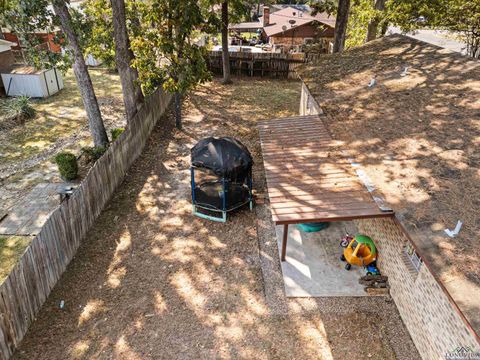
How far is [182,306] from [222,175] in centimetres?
401

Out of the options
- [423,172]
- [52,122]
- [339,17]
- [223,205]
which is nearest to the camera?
[423,172]

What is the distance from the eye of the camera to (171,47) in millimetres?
14867

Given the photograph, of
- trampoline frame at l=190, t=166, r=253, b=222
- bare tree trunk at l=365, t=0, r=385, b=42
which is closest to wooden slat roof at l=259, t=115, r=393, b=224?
trampoline frame at l=190, t=166, r=253, b=222

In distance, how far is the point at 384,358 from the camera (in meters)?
7.00

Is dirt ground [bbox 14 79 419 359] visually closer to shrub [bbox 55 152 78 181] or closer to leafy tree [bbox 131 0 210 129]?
shrub [bbox 55 152 78 181]

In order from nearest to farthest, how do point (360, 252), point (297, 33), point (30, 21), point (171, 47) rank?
→ point (360, 252), point (30, 21), point (171, 47), point (297, 33)

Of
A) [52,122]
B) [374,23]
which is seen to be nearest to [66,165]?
[52,122]

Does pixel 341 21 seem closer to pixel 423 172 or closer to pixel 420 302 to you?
pixel 423 172

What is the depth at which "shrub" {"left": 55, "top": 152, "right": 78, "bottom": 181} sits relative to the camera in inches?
502

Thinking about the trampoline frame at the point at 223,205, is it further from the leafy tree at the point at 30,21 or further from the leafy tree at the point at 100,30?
the leafy tree at the point at 100,30

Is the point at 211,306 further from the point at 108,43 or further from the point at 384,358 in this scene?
the point at 108,43

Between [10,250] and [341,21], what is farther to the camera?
[341,21]

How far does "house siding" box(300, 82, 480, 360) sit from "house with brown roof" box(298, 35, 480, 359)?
2 cm

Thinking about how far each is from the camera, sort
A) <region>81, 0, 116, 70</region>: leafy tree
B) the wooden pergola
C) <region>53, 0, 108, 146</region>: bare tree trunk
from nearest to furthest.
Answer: the wooden pergola → <region>53, 0, 108, 146</region>: bare tree trunk → <region>81, 0, 116, 70</region>: leafy tree
